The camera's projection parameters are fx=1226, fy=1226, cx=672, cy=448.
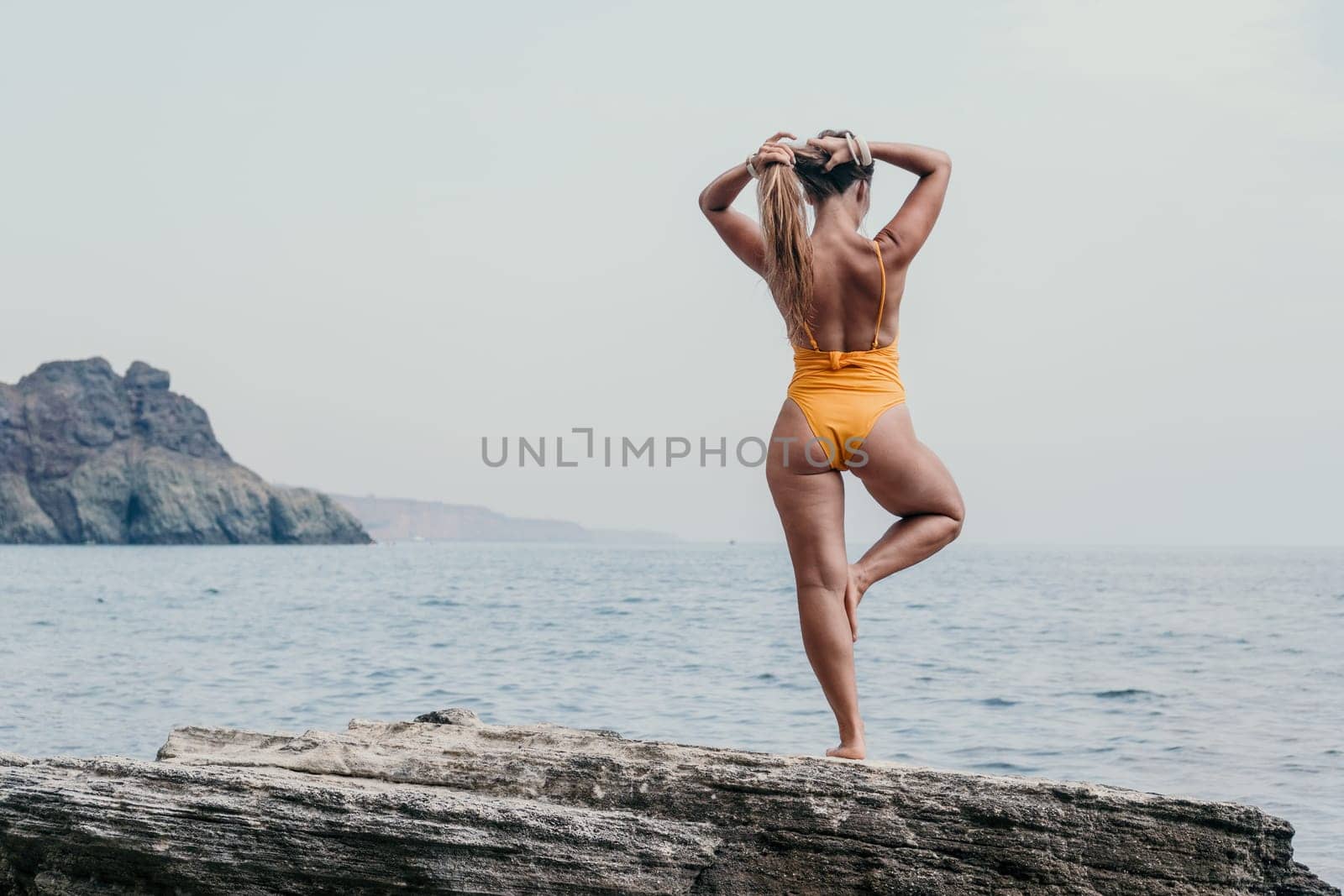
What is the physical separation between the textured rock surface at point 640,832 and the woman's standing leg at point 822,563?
1.25 ft

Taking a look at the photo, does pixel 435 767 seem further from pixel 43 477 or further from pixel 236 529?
pixel 43 477

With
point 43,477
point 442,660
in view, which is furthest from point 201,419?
point 442,660

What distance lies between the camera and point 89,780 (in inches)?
205

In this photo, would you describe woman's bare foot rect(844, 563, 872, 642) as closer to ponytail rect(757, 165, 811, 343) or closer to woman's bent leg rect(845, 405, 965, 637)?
woman's bent leg rect(845, 405, 965, 637)

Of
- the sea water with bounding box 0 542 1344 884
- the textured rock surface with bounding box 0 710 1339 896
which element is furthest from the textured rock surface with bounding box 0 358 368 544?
the textured rock surface with bounding box 0 710 1339 896

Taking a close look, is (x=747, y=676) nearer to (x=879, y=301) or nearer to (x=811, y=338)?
A: (x=811, y=338)

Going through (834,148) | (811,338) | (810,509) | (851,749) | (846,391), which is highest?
(834,148)

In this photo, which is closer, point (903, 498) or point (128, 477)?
point (903, 498)

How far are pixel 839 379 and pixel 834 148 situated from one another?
38.6 inches

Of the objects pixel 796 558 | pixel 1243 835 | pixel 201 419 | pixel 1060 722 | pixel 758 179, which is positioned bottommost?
pixel 1060 722

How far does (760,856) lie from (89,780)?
112 inches

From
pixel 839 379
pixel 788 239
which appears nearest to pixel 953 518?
pixel 839 379

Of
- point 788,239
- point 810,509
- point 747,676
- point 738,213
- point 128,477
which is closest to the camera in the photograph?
point 788,239

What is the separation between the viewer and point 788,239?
16.6ft
